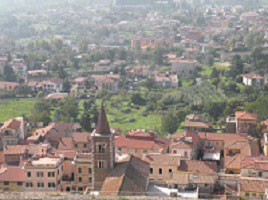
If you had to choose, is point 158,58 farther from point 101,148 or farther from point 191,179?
point 101,148

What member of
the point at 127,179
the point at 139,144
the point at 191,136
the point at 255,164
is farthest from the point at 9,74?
the point at 127,179

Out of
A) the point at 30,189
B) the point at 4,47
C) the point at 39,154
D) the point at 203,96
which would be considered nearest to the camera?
the point at 30,189

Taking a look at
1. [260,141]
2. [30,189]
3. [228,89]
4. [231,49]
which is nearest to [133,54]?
[231,49]

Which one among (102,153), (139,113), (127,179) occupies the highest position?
(102,153)

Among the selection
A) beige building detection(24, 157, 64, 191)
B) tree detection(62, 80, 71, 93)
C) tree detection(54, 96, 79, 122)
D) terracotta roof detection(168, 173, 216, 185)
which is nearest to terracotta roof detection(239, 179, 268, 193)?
terracotta roof detection(168, 173, 216, 185)

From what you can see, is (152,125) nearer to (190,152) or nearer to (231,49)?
(190,152)

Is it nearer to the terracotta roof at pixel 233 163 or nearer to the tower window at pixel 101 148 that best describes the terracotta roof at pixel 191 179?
the terracotta roof at pixel 233 163
